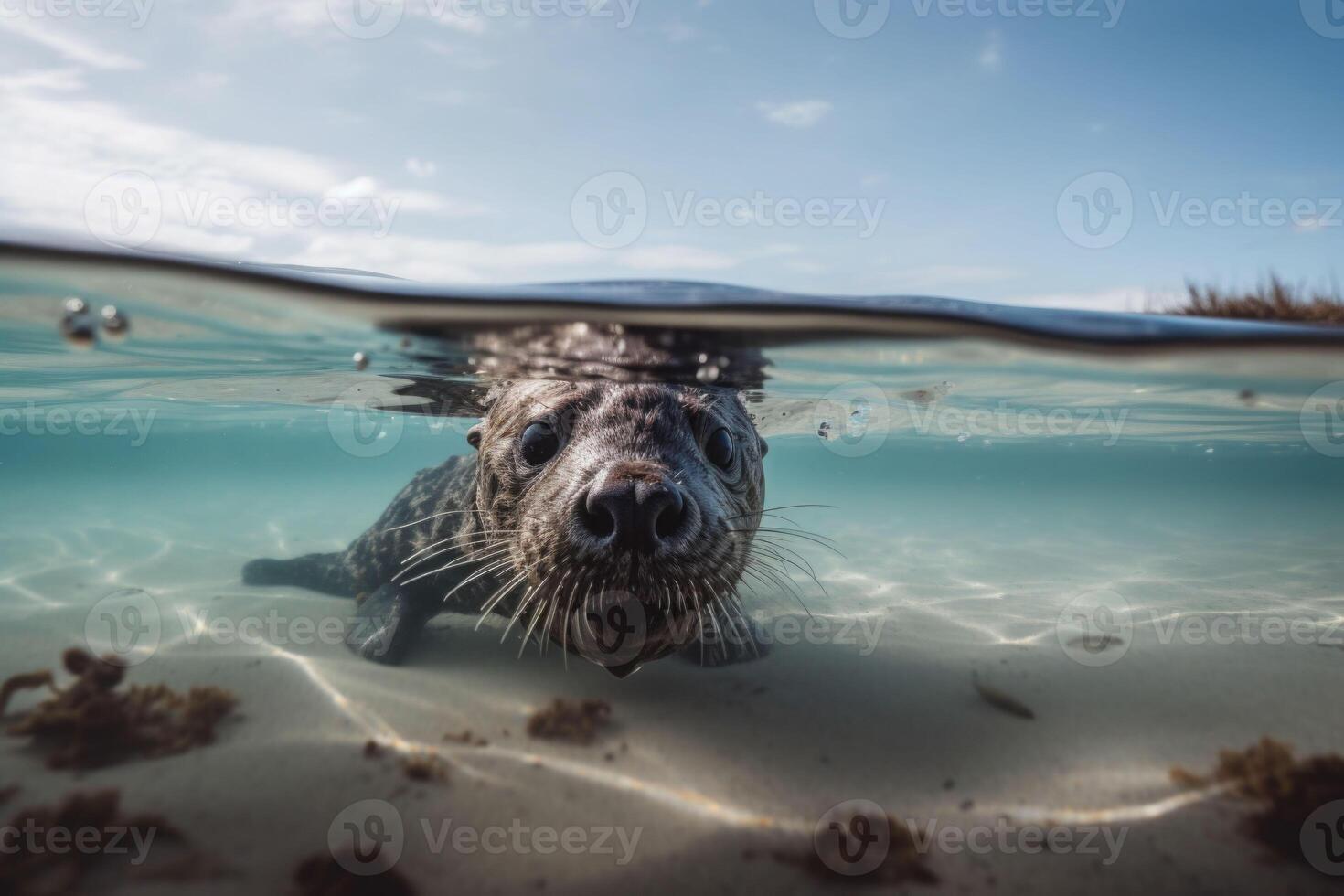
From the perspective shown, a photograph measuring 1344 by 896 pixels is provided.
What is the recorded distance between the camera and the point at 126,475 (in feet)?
283

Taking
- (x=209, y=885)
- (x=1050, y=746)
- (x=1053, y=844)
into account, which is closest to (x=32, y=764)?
(x=209, y=885)

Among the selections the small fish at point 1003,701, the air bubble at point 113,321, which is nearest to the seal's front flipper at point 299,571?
the air bubble at point 113,321

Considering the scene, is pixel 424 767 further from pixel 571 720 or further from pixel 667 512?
pixel 667 512

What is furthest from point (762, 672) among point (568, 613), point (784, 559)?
point (568, 613)

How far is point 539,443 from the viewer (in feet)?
13.7

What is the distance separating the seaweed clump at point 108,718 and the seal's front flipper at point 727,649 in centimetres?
326

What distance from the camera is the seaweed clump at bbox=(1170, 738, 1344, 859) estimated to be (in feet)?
9.33

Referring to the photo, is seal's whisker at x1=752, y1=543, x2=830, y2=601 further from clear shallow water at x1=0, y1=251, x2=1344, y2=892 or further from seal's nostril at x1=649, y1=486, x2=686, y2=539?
seal's nostril at x1=649, y1=486, x2=686, y2=539

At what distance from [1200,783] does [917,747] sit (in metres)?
1.41

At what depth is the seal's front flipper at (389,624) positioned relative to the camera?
4.94 m

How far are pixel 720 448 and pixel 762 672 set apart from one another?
182 cm

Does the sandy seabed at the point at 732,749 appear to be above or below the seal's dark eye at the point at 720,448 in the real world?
below

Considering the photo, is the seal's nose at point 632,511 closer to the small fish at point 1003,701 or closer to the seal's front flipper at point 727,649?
the seal's front flipper at point 727,649

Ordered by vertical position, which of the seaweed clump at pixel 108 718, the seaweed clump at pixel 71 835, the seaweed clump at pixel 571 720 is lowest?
the seaweed clump at pixel 108 718
